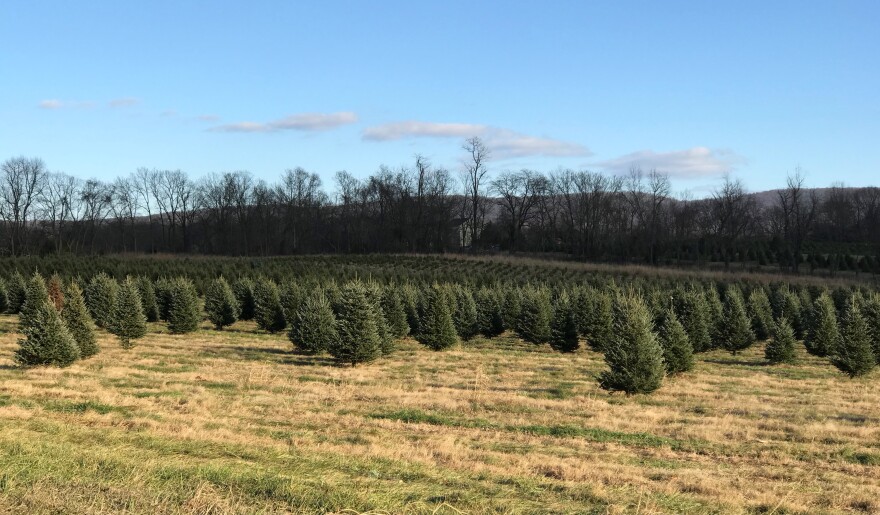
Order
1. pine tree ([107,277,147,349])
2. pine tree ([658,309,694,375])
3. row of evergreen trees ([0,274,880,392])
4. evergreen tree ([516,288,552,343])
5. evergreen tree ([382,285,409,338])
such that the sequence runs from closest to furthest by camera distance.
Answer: row of evergreen trees ([0,274,880,392]), pine tree ([658,309,694,375]), pine tree ([107,277,147,349]), evergreen tree ([382,285,409,338]), evergreen tree ([516,288,552,343])

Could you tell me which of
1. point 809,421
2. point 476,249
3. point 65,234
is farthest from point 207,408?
point 65,234

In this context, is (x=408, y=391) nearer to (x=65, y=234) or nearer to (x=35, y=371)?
(x=35, y=371)

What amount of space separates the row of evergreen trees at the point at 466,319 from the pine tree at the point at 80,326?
4 centimetres

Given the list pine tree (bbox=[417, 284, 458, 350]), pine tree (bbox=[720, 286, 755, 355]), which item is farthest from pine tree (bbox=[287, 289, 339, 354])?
pine tree (bbox=[720, 286, 755, 355])

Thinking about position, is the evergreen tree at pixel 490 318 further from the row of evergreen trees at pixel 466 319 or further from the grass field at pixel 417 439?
the grass field at pixel 417 439

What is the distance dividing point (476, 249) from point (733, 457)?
268ft

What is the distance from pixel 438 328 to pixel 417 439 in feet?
54.7

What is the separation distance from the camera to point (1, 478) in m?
5.75

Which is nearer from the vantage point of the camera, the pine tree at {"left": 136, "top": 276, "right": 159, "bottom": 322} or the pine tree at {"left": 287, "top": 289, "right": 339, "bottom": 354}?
the pine tree at {"left": 287, "top": 289, "right": 339, "bottom": 354}

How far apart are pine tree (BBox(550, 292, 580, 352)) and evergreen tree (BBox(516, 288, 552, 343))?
27.7 inches

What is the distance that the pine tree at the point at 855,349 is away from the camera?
79.0 feet

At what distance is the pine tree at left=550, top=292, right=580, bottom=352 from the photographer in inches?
1224

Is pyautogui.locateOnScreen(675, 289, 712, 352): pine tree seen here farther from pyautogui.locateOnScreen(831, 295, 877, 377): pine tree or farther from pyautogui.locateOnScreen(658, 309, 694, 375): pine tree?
pyautogui.locateOnScreen(658, 309, 694, 375): pine tree

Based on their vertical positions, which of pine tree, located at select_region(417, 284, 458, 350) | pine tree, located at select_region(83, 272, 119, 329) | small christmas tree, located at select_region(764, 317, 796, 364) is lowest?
small christmas tree, located at select_region(764, 317, 796, 364)
